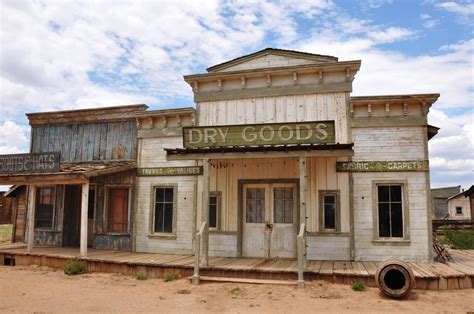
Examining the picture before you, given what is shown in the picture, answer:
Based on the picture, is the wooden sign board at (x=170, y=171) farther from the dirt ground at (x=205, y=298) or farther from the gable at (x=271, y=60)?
the dirt ground at (x=205, y=298)

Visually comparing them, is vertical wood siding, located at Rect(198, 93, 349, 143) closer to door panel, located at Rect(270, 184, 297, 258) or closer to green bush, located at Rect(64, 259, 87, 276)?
door panel, located at Rect(270, 184, 297, 258)

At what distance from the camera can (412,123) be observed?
38.2 ft

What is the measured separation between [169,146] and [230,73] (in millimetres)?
3224

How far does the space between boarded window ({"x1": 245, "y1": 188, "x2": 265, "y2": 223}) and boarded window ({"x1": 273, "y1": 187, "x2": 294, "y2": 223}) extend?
39 cm

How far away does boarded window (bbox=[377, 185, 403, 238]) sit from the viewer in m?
11.5

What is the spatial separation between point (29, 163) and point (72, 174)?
2426 mm

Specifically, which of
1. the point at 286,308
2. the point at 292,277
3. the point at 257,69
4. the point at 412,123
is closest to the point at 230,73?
the point at 257,69

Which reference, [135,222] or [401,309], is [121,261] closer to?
[135,222]

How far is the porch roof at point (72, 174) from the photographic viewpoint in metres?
12.5

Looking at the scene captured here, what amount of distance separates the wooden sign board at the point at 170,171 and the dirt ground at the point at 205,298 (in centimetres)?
388

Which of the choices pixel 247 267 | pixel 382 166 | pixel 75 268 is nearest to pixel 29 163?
pixel 75 268

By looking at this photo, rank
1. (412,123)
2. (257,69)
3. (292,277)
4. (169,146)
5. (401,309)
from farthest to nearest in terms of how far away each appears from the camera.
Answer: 1. (169,146)
2. (257,69)
3. (412,123)
4. (292,277)
5. (401,309)

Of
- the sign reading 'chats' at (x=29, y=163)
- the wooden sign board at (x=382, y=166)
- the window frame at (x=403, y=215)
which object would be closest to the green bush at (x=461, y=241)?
the window frame at (x=403, y=215)

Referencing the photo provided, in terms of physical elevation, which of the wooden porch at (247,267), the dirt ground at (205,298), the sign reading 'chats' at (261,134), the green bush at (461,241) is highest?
the sign reading 'chats' at (261,134)
